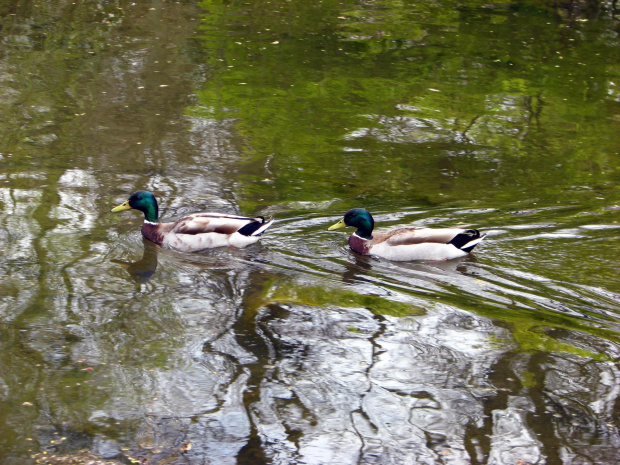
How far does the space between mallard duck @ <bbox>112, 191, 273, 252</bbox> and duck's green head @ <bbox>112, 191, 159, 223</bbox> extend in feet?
0.06

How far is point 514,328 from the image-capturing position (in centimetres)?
748

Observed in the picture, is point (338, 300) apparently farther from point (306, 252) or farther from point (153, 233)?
point (153, 233)

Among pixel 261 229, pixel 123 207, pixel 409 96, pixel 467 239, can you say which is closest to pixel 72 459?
pixel 261 229

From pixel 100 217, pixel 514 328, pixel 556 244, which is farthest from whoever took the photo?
pixel 100 217

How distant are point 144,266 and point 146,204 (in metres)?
0.81

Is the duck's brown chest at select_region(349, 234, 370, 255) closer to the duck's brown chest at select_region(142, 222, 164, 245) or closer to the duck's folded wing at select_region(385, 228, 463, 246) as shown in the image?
the duck's folded wing at select_region(385, 228, 463, 246)

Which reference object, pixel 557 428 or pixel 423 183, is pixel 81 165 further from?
pixel 557 428

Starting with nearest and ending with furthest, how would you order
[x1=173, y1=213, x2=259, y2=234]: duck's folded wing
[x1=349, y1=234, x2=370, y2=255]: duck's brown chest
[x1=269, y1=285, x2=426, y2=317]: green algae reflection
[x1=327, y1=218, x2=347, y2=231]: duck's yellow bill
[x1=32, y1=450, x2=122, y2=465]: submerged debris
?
[x1=32, y1=450, x2=122, y2=465]: submerged debris → [x1=269, y1=285, x2=426, y2=317]: green algae reflection → [x1=173, y1=213, x2=259, y2=234]: duck's folded wing → [x1=349, y1=234, x2=370, y2=255]: duck's brown chest → [x1=327, y1=218, x2=347, y2=231]: duck's yellow bill

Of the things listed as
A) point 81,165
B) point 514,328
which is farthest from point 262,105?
point 514,328

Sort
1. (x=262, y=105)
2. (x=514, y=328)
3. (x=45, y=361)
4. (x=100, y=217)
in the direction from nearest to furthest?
(x=45, y=361) → (x=514, y=328) → (x=100, y=217) → (x=262, y=105)

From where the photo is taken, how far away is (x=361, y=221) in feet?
30.5

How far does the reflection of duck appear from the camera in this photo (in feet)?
28.1

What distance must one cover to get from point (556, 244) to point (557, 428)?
3.41 metres

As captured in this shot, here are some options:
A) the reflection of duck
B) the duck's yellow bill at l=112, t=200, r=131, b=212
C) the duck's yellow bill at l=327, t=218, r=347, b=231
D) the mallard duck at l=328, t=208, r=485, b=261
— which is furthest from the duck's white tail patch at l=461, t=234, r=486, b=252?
the duck's yellow bill at l=112, t=200, r=131, b=212
